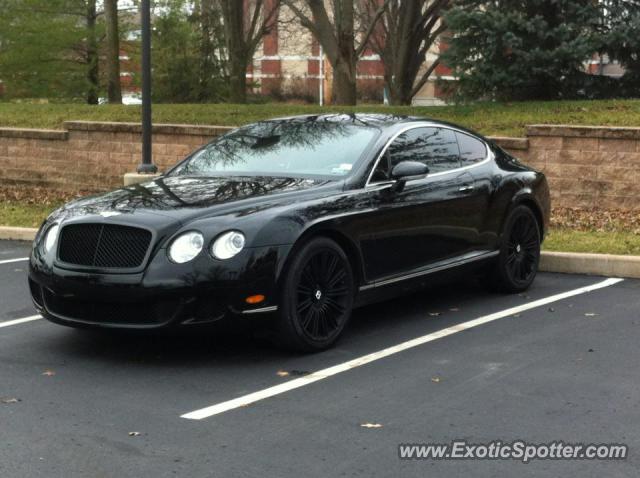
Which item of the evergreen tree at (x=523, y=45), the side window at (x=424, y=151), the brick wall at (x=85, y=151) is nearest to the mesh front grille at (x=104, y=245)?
the side window at (x=424, y=151)

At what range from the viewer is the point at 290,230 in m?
7.01

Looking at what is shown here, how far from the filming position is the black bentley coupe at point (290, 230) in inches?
267

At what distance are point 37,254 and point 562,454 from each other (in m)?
3.80

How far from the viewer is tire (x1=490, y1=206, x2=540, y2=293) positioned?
931cm

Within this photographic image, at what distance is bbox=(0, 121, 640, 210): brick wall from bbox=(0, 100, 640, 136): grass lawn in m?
0.91

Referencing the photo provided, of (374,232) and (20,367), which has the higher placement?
(374,232)

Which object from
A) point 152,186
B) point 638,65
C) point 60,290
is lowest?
point 60,290

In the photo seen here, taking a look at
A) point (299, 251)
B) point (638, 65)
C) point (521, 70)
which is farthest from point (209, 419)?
point (638, 65)

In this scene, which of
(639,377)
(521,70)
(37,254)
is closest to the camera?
(639,377)

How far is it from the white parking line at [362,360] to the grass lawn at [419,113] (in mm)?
6255

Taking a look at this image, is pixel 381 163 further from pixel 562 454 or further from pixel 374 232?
pixel 562 454

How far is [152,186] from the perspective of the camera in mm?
7918

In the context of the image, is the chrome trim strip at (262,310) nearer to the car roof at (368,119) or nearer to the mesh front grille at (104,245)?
the mesh front grille at (104,245)

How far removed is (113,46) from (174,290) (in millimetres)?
19997
